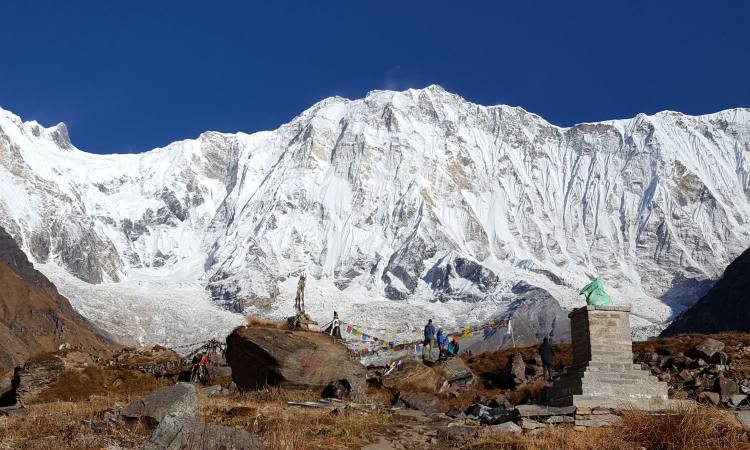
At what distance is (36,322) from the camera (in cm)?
11925

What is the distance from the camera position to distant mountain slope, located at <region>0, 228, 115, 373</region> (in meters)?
109

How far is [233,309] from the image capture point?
582ft

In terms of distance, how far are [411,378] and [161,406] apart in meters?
13.4

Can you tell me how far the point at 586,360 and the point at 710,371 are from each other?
828 cm

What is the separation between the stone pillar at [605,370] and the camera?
20859 millimetres

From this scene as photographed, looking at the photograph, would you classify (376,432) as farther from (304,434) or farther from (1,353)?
(1,353)

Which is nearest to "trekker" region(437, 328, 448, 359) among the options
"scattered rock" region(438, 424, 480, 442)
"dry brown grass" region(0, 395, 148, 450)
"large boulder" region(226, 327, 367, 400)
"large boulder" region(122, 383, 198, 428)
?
"large boulder" region(226, 327, 367, 400)

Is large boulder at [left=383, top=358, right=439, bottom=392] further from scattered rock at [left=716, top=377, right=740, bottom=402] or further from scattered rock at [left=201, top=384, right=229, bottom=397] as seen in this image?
scattered rock at [left=716, top=377, right=740, bottom=402]

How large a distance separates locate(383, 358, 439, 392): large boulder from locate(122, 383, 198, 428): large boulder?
1161cm

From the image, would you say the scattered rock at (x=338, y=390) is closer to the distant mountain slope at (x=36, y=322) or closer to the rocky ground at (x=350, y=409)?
the rocky ground at (x=350, y=409)

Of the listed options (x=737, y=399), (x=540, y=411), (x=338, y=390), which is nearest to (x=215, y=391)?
(x=338, y=390)

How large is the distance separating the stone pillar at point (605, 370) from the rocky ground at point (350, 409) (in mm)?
1469

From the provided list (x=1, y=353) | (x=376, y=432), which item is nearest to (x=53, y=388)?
(x=376, y=432)

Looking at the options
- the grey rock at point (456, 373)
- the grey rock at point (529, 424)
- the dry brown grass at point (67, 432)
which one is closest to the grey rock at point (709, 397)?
the grey rock at point (529, 424)
